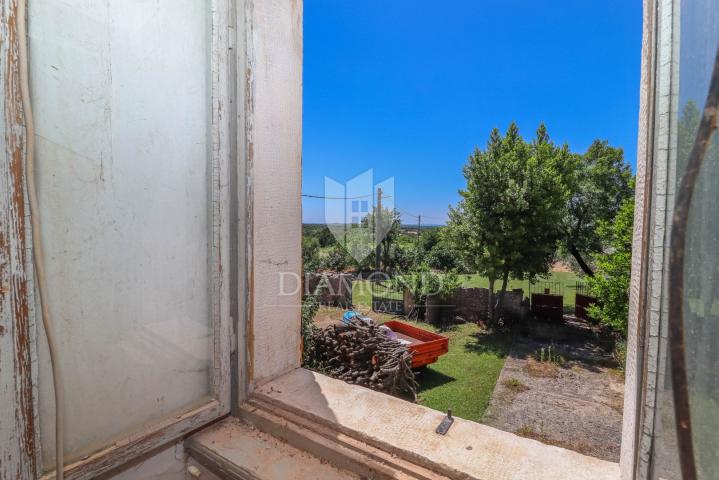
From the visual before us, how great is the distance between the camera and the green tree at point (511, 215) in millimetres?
8984

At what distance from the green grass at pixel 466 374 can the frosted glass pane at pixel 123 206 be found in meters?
5.42

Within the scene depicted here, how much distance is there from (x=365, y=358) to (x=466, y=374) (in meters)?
2.67

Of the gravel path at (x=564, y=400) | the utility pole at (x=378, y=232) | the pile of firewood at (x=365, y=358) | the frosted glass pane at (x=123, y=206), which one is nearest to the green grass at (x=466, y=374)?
the gravel path at (x=564, y=400)

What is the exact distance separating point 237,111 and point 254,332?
79 cm

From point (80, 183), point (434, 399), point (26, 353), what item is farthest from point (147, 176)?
point (434, 399)

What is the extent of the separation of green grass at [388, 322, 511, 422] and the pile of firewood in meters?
0.64

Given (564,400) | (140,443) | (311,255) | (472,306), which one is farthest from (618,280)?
(311,255)

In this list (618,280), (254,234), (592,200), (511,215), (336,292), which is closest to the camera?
(254,234)

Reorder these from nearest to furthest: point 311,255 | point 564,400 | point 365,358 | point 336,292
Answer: point 365,358, point 564,400, point 336,292, point 311,255

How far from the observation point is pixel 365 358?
5.63m

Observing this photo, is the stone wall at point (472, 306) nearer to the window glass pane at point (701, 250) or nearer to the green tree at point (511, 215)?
the green tree at point (511, 215)

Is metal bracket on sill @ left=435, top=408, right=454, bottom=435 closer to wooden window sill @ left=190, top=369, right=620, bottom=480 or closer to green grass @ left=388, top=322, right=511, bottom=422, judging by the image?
wooden window sill @ left=190, top=369, right=620, bottom=480

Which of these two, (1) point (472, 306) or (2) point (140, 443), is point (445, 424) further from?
(1) point (472, 306)

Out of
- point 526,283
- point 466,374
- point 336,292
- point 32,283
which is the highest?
point 32,283
